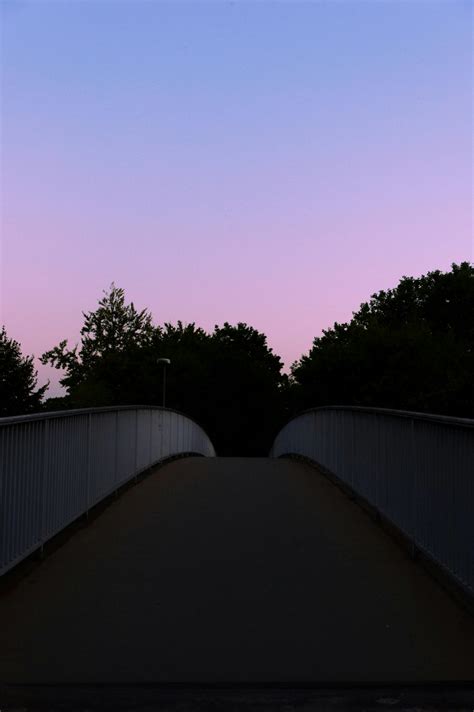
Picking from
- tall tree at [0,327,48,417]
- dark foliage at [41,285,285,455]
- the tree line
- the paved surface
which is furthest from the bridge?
dark foliage at [41,285,285,455]

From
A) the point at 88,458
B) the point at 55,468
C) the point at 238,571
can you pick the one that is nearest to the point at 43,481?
the point at 55,468

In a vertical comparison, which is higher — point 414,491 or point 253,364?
point 253,364

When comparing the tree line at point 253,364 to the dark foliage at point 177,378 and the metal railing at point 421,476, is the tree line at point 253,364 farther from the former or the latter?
the metal railing at point 421,476

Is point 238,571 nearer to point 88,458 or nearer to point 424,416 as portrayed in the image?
point 424,416

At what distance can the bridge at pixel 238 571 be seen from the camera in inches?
183

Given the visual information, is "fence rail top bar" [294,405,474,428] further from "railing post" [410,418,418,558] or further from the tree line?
the tree line

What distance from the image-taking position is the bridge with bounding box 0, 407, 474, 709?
15.2 ft

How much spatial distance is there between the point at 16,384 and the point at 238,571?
58.3 metres

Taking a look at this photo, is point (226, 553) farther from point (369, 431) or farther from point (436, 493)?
point (369, 431)

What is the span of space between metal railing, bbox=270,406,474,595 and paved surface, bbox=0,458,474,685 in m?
0.30

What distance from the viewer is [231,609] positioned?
5660 millimetres

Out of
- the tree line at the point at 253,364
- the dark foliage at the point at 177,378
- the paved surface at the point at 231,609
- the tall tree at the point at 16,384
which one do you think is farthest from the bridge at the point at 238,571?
the dark foliage at the point at 177,378

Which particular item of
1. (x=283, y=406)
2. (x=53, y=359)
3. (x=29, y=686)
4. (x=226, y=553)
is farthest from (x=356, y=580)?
(x=53, y=359)

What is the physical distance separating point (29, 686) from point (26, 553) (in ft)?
7.93
